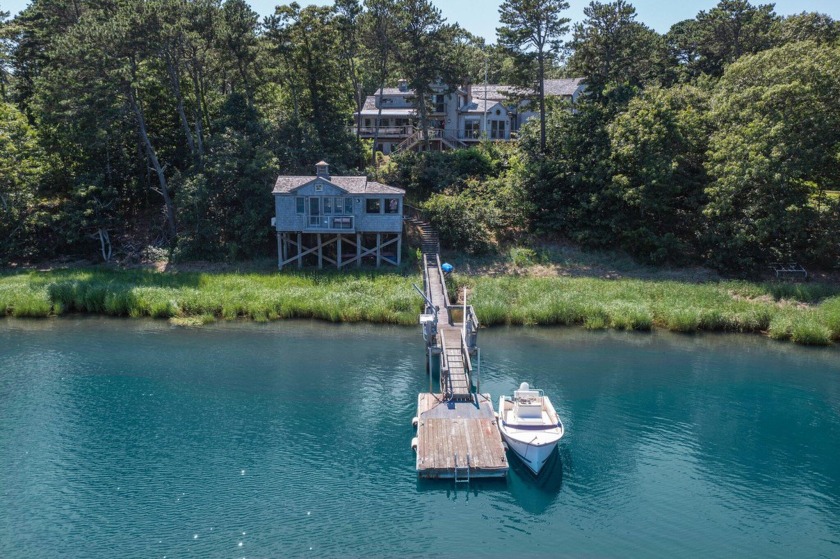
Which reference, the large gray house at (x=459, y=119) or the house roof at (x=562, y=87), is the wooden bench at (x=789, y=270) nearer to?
the large gray house at (x=459, y=119)

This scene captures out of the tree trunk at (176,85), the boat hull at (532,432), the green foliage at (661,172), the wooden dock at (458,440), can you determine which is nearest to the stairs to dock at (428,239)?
the green foliage at (661,172)

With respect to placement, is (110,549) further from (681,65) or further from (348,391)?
(681,65)

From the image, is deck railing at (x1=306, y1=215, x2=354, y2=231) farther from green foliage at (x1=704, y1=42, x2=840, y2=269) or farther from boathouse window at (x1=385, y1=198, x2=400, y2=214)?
green foliage at (x1=704, y1=42, x2=840, y2=269)

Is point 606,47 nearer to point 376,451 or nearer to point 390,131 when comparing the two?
point 390,131

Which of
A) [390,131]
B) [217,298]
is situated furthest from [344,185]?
[390,131]

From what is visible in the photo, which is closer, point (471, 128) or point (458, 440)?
point (458, 440)
